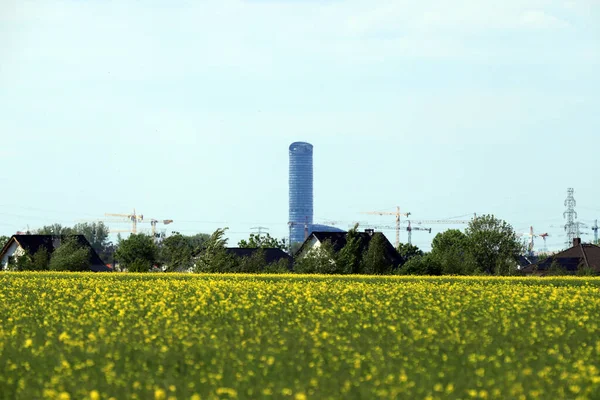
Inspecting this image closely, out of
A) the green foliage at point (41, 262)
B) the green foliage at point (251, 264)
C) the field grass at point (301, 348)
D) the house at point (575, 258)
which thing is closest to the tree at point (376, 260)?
the green foliage at point (251, 264)

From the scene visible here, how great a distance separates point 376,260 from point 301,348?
60151mm

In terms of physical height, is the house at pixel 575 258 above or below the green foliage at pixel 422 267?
above

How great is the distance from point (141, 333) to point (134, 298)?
36.8ft

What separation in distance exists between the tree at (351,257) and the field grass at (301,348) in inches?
1755

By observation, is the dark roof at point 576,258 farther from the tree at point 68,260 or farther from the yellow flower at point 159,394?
the yellow flower at point 159,394

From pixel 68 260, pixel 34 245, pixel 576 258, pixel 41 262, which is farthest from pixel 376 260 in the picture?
pixel 34 245

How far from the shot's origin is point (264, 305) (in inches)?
1172

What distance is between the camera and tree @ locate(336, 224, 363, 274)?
78.8 meters

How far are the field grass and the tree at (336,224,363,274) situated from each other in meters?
A: 44.6

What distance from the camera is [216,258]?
73.8 meters

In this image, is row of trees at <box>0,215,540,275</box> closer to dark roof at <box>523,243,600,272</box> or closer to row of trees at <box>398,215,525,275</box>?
row of trees at <box>398,215,525,275</box>

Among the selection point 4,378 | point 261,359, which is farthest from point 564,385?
point 4,378

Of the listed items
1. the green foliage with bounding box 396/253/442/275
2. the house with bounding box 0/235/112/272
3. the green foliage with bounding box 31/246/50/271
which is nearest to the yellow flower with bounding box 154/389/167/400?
the green foliage with bounding box 396/253/442/275

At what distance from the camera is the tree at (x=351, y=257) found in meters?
78.8
